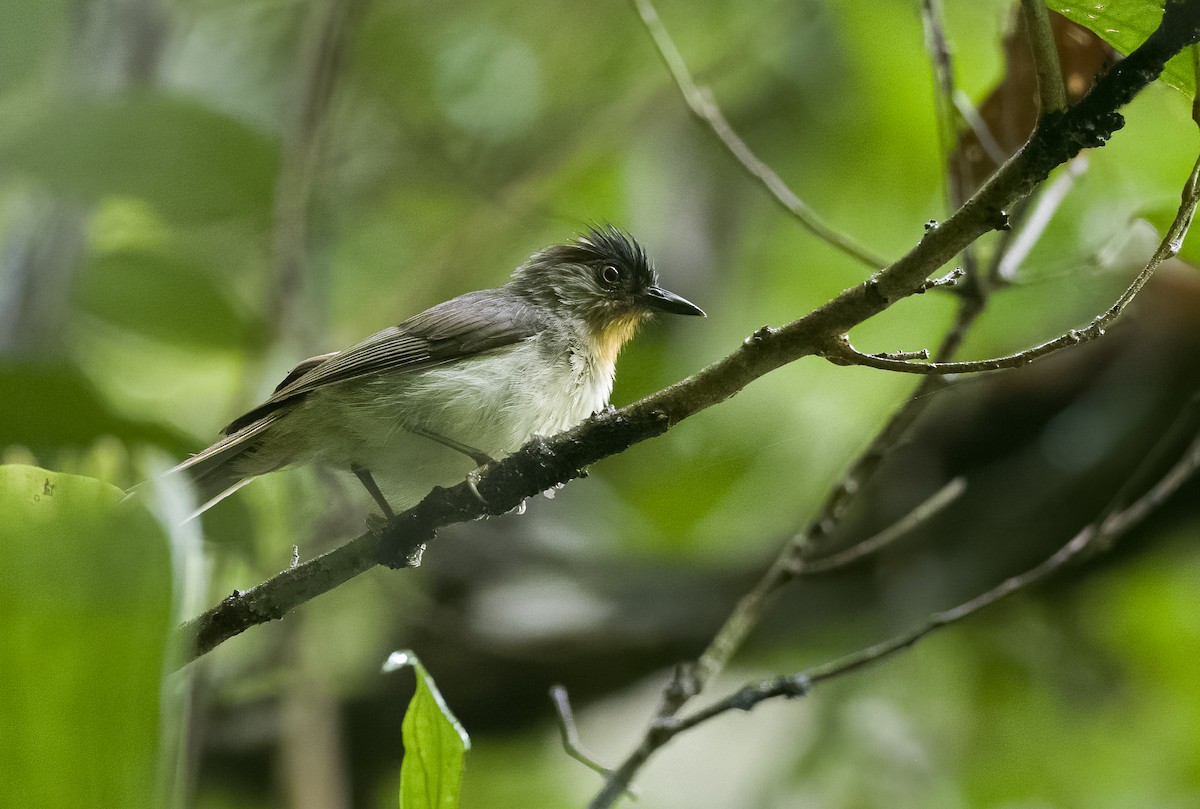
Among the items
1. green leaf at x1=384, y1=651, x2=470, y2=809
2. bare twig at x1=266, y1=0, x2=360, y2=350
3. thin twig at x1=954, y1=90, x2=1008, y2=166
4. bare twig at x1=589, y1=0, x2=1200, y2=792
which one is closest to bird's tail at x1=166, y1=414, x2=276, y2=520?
bare twig at x1=266, y1=0, x2=360, y2=350

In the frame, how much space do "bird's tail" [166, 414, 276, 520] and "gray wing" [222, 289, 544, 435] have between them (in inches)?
1.3

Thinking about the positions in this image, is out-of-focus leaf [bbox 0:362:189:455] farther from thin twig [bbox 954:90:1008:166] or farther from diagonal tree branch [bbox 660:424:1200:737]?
thin twig [bbox 954:90:1008:166]

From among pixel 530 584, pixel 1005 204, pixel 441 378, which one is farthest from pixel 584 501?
pixel 1005 204

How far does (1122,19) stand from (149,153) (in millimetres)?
2223

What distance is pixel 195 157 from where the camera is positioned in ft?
9.32

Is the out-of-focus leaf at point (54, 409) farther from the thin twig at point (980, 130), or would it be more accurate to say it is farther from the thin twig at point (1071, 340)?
the thin twig at point (980, 130)

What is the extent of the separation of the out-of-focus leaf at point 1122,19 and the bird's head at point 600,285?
169 centimetres

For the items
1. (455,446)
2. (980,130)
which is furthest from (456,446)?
(980,130)

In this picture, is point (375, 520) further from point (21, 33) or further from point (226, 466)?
point (21, 33)

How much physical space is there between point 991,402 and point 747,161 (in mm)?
1261

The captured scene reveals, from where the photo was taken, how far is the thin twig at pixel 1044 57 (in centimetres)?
124

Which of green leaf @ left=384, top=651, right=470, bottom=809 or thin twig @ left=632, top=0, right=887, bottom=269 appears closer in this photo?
green leaf @ left=384, top=651, right=470, bottom=809

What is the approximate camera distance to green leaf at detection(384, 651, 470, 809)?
1.32 metres

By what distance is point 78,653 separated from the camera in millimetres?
921
